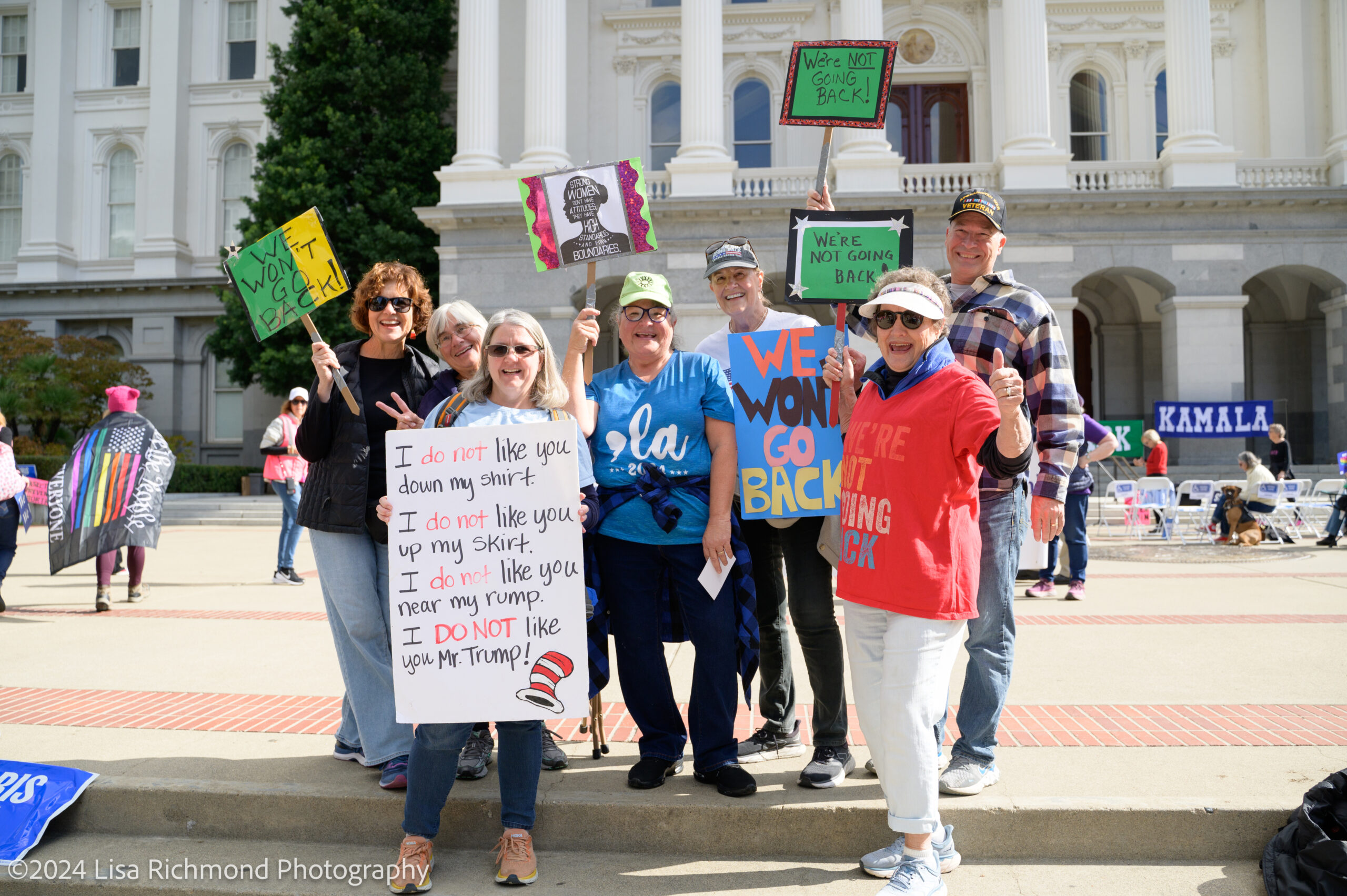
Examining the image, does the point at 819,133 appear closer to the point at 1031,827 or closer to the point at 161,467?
the point at 161,467

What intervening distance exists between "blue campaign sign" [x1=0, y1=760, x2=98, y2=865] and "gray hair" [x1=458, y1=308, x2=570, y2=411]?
237 cm

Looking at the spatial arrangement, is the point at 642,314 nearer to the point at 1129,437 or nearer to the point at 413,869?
the point at 413,869

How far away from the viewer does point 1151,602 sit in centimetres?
841

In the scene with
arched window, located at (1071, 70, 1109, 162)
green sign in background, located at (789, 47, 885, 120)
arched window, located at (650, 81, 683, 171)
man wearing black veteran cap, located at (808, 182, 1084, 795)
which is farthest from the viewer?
arched window, located at (650, 81, 683, 171)

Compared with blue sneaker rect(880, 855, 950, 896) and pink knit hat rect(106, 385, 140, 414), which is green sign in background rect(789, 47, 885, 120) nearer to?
blue sneaker rect(880, 855, 950, 896)

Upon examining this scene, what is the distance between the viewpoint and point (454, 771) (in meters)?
Answer: 3.28

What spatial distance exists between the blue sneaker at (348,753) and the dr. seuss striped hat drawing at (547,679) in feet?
4.33

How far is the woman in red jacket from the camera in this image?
3.00 metres

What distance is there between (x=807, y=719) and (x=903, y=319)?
2.52 metres

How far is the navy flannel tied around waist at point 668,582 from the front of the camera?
3.67 m

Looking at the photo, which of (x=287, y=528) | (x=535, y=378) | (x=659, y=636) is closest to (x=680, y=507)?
(x=659, y=636)

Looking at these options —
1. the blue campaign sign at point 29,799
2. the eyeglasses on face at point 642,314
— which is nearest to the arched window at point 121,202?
the blue campaign sign at point 29,799

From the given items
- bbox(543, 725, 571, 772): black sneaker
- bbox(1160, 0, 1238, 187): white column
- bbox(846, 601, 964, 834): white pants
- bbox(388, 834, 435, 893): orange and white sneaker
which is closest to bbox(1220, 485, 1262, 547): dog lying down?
bbox(1160, 0, 1238, 187): white column

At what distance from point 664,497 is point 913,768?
4.57 feet
